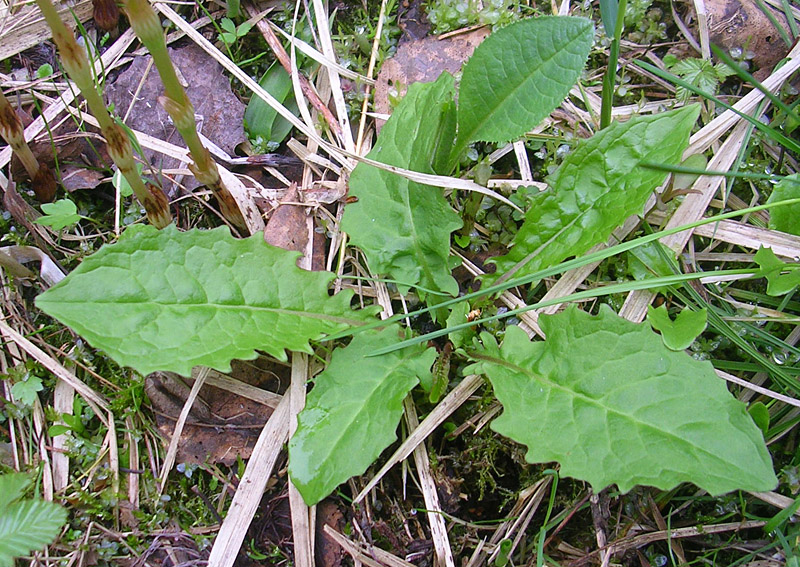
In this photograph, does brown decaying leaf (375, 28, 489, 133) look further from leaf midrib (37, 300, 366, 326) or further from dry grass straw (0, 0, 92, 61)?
dry grass straw (0, 0, 92, 61)

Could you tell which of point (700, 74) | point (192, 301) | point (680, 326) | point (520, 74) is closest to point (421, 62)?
point (520, 74)

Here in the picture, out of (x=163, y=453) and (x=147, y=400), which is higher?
(x=147, y=400)

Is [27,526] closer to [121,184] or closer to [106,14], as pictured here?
[121,184]

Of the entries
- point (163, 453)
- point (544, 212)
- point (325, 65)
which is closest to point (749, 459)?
point (544, 212)

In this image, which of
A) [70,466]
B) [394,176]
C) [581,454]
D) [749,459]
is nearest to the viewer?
[749,459]

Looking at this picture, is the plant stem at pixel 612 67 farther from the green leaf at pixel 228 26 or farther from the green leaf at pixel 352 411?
the green leaf at pixel 228 26

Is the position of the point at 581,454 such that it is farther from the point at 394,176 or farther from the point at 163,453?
the point at 163,453
